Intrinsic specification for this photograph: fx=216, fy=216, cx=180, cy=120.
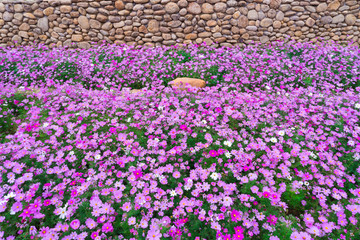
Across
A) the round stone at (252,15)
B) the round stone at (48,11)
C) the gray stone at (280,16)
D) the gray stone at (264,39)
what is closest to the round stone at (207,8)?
the round stone at (252,15)

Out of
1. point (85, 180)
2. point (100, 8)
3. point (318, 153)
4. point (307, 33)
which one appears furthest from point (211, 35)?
point (85, 180)

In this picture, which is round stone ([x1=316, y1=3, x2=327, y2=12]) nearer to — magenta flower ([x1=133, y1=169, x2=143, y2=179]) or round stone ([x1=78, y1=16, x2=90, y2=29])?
round stone ([x1=78, y1=16, x2=90, y2=29])

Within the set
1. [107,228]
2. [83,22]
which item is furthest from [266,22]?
[107,228]

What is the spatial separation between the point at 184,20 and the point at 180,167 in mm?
7600

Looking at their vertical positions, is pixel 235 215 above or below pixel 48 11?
below

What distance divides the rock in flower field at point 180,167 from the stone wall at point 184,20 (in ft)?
17.8

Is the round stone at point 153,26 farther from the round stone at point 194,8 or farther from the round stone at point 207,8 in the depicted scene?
the round stone at point 207,8

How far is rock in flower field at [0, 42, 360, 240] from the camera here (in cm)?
Answer: 212

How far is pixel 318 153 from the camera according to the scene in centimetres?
284

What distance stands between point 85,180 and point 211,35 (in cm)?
798

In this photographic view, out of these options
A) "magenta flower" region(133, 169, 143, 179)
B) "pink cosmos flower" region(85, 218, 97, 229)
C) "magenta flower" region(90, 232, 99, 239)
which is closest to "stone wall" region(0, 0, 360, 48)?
"magenta flower" region(133, 169, 143, 179)

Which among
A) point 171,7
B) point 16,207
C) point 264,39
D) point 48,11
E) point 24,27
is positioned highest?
point 171,7

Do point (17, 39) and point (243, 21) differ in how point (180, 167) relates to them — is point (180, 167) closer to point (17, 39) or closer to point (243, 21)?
point (243, 21)

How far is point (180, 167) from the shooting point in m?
2.59
